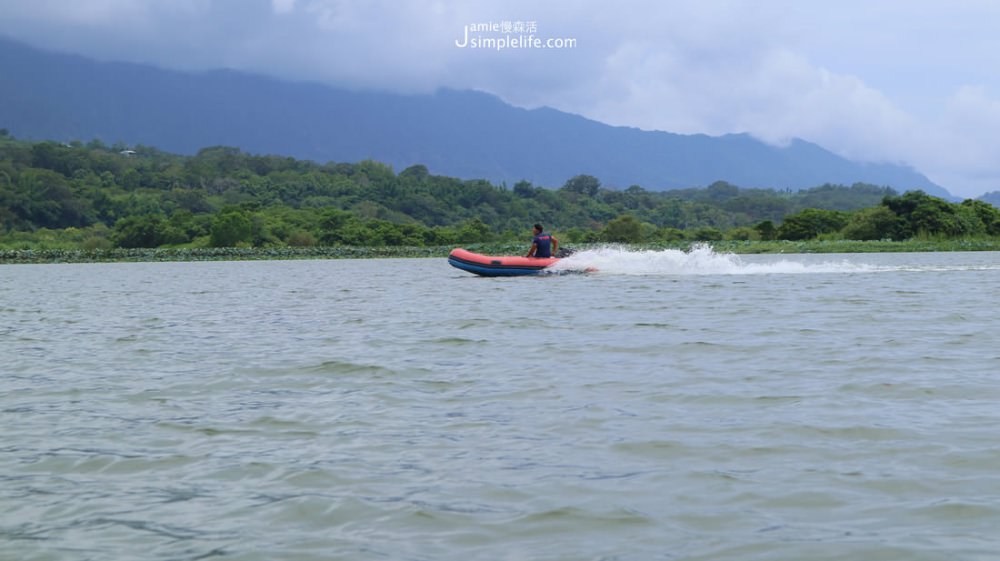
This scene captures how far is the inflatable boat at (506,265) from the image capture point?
28.2 meters

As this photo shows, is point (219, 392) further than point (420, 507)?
Yes

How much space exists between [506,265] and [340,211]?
74.6 metres

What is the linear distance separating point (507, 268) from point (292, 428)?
2094 cm

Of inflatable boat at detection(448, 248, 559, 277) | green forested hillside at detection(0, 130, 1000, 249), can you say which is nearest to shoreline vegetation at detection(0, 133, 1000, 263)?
green forested hillside at detection(0, 130, 1000, 249)

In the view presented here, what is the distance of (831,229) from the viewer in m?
69.4

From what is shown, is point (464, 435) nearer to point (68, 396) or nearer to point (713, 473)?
point (713, 473)

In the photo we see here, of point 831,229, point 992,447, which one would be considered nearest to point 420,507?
point 992,447

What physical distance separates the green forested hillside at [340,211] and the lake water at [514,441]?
168ft

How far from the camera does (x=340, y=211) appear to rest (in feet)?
331

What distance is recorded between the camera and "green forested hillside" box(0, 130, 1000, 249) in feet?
226

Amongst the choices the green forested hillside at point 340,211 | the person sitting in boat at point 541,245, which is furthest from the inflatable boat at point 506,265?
the green forested hillside at point 340,211

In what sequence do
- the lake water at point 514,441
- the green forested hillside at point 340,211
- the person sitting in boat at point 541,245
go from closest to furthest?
the lake water at point 514,441, the person sitting in boat at point 541,245, the green forested hillside at point 340,211

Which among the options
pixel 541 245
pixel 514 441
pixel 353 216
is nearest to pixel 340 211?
pixel 353 216

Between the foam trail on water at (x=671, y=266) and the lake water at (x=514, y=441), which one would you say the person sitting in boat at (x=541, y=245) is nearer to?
the foam trail on water at (x=671, y=266)
